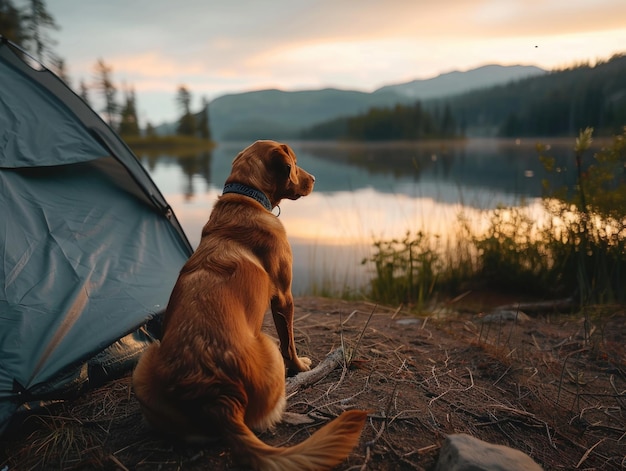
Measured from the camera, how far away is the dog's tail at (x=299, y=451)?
2010 mm

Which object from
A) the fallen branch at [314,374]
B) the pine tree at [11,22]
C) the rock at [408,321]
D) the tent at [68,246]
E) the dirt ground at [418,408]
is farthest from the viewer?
the pine tree at [11,22]

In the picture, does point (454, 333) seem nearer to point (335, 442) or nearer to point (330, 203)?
point (335, 442)

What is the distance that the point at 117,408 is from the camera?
3.01 metres

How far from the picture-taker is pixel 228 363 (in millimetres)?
2215

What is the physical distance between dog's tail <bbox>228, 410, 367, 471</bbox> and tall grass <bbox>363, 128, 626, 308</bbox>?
446 centimetres

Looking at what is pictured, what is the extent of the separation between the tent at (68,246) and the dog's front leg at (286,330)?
1143 millimetres

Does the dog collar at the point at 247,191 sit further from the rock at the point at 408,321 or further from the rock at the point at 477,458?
the rock at the point at 408,321

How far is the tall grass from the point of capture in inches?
230

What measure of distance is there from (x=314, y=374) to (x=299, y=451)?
49.7 inches

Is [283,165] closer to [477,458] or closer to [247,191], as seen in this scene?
[247,191]

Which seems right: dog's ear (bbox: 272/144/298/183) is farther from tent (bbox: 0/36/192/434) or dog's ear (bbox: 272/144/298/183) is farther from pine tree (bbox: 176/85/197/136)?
pine tree (bbox: 176/85/197/136)

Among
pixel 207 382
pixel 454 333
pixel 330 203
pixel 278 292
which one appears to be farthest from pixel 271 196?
pixel 330 203

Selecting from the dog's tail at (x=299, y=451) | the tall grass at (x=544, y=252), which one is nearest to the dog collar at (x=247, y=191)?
the dog's tail at (x=299, y=451)

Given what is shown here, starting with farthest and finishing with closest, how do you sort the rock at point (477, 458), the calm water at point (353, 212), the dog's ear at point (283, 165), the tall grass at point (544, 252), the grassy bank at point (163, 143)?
the grassy bank at point (163, 143) < the calm water at point (353, 212) < the tall grass at point (544, 252) < the dog's ear at point (283, 165) < the rock at point (477, 458)
